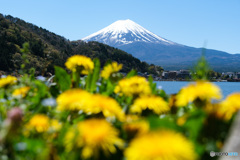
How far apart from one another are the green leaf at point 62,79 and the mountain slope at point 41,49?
33619 mm

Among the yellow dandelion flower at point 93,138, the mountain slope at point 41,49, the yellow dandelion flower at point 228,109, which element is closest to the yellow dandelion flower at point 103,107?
the yellow dandelion flower at point 93,138

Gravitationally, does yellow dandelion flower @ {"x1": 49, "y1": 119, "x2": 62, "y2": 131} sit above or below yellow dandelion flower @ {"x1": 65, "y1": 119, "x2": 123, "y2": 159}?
below

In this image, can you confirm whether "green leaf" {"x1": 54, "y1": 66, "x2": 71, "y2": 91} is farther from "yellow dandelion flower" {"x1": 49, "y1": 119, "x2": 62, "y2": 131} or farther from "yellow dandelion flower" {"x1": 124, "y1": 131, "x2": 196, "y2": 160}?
"yellow dandelion flower" {"x1": 124, "y1": 131, "x2": 196, "y2": 160}

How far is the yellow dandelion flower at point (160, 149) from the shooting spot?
1.29 ft

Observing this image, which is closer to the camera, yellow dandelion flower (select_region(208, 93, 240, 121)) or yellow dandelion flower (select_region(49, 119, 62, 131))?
yellow dandelion flower (select_region(208, 93, 240, 121))

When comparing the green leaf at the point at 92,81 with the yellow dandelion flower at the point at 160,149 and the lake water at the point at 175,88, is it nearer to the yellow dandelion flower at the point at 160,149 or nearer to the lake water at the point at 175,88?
the lake water at the point at 175,88

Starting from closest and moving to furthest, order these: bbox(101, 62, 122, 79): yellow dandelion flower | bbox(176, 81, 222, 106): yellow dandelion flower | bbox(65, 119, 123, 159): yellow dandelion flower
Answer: bbox(65, 119, 123, 159): yellow dandelion flower < bbox(176, 81, 222, 106): yellow dandelion flower < bbox(101, 62, 122, 79): yellow dandelion flower

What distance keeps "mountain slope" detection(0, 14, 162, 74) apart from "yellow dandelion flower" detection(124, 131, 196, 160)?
3478cm

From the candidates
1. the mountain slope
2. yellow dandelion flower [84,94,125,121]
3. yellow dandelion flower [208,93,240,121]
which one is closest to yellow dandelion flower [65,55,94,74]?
yellow dandelion flower [84,94,125,121]

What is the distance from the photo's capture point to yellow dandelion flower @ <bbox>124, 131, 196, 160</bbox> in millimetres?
392

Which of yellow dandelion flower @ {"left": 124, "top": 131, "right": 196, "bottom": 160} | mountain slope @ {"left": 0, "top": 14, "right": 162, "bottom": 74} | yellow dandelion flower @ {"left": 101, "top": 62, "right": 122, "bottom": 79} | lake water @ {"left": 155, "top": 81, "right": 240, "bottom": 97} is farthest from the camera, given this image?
mountain slope @ {"left": 0, "top": 14, "right": 162, "bottom": 74}

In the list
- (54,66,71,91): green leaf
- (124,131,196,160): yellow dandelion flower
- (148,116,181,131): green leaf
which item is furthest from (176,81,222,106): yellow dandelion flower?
(54,66,71,91): green leaf

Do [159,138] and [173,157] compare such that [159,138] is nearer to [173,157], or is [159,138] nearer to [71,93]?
[173,157]

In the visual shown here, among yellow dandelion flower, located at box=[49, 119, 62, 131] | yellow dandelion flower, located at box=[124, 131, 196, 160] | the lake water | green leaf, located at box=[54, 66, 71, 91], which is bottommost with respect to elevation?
the lake water
